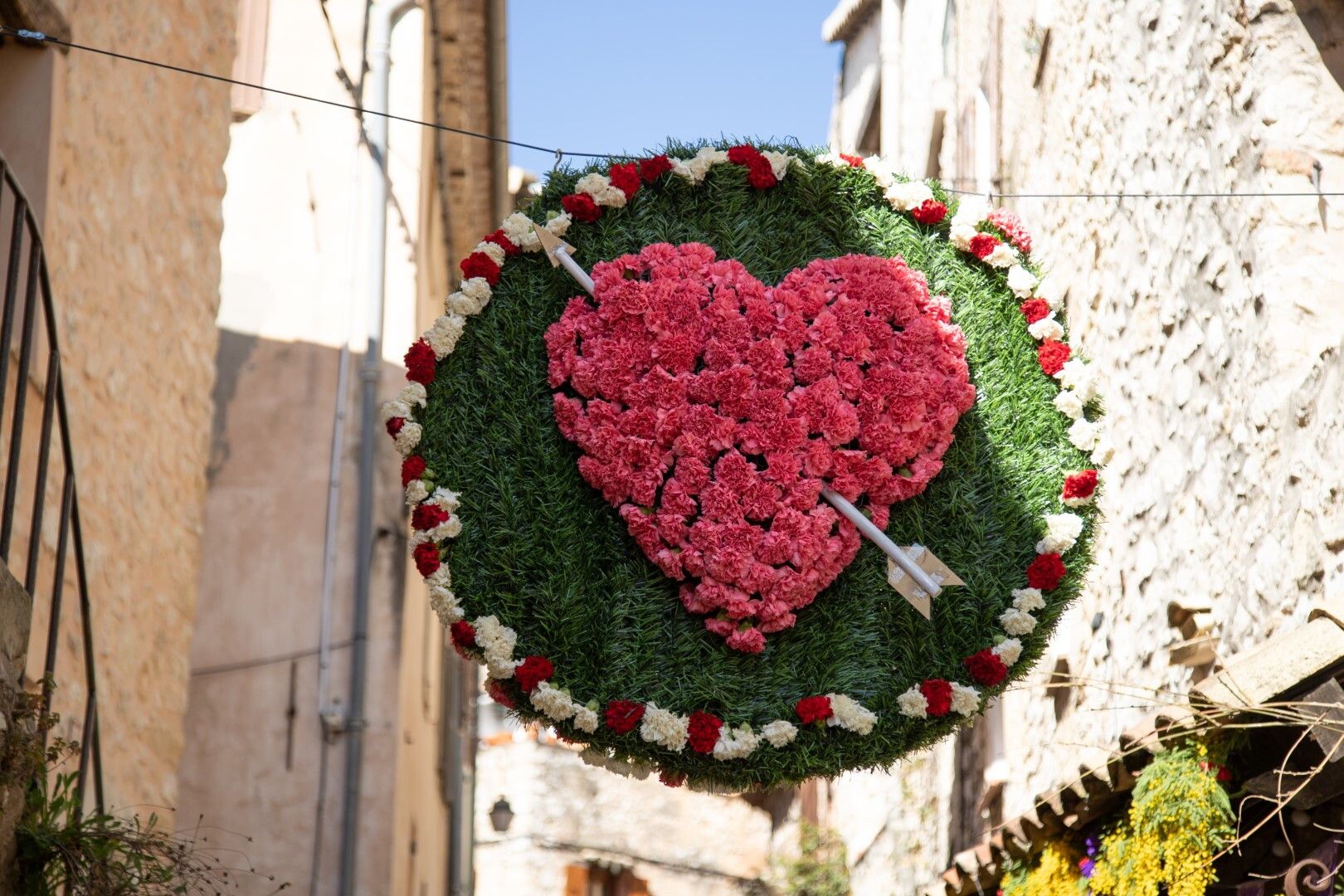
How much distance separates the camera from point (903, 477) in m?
4.16

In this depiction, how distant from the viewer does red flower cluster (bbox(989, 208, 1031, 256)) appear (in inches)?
179

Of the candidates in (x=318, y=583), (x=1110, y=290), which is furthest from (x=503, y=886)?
(x=1110, y=290)

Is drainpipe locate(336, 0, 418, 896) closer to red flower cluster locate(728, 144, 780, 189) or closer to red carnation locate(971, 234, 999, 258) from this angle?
red flower cluster locate(728, 144, 780, 189)

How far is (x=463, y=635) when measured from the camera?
156 inches

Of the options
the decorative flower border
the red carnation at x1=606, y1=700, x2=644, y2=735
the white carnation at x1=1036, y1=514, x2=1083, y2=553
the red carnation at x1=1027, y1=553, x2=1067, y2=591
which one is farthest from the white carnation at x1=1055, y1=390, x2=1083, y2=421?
the red carnation at x1=606, y1=700, x2=644, y2=735

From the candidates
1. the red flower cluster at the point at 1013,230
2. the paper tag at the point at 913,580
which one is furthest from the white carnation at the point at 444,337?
the red flower cluster at the point at 1013,230

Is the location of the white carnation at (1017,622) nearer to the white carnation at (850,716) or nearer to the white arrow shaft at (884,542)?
the white arrow shaft at (884,542)

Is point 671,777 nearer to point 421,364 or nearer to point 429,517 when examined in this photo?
point 429,517

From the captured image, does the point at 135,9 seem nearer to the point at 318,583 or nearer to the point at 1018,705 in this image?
the point at 318,583

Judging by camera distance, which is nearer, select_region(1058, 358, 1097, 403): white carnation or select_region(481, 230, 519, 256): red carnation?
select_region(1058, 358, 1097, 403): white carnation

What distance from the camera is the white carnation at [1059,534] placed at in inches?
162

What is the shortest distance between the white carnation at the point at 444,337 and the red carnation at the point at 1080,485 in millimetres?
1573

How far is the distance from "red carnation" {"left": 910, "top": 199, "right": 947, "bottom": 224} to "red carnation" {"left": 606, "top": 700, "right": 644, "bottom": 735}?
1.55 metres

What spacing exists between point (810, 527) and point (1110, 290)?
371 centimetres
